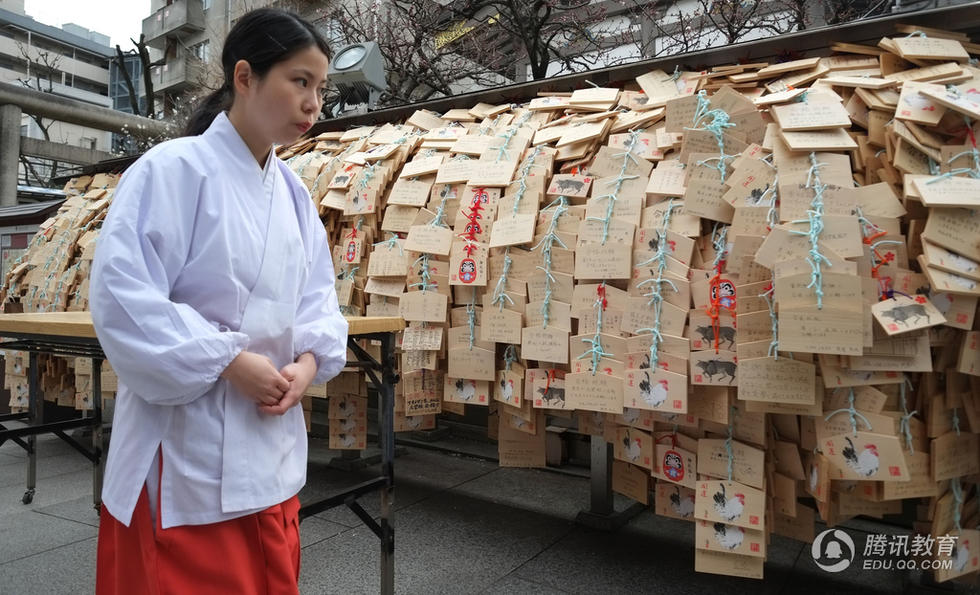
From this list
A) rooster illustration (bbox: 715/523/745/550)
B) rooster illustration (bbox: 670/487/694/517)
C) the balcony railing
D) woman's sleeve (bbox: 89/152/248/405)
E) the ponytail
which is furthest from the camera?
the balcony railing

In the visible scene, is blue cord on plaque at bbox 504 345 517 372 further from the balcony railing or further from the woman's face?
the balcony railing

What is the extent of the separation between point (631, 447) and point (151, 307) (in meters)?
1.62

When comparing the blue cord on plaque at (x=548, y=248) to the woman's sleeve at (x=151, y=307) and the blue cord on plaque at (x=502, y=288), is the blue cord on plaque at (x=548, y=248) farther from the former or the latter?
the woman's sleeve at (x=151, y=307)

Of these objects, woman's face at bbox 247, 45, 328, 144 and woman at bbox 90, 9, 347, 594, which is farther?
woman's face at bbox 247, 45, 328, 144

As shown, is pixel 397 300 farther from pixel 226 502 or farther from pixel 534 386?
pixel 226 502

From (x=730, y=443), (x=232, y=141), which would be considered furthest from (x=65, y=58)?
(x=730, y=443)

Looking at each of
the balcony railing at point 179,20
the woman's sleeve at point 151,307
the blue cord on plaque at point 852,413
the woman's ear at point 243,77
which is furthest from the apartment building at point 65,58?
the blue cord on plaque at point 852,413

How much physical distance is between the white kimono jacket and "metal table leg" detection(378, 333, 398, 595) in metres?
0.81

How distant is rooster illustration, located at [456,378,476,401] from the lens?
243 centimetres

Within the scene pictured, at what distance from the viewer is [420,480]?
12.0 feet

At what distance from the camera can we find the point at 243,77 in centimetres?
129

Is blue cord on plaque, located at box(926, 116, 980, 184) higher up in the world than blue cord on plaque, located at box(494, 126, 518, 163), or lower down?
lower down

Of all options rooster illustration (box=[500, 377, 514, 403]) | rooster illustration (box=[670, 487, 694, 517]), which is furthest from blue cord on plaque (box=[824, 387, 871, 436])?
rooster illustration (box=[500, 377, 514, 403])

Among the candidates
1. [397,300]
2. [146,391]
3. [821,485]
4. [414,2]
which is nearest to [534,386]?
[397,300]
